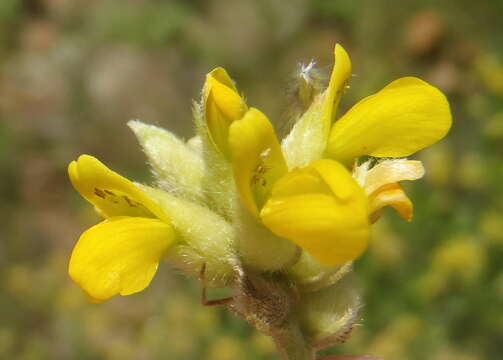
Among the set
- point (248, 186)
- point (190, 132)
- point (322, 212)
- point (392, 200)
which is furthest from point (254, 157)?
point (190, 132)

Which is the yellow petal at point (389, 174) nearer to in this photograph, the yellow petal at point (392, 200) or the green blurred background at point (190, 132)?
the yellow petal at point (392, 200)

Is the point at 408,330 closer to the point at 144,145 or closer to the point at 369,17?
the point at 144,145

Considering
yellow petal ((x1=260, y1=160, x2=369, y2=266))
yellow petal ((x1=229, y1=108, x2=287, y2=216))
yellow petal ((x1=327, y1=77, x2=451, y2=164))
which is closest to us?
yellow petal ((x1=260, y1=160, x2=369, y2=266))

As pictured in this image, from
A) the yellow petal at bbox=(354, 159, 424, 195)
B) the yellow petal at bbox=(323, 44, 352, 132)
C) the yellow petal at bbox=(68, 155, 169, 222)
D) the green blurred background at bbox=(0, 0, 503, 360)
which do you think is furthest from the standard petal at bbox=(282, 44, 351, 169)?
the green blurred background at bbox=(0, 0, 503, 360)

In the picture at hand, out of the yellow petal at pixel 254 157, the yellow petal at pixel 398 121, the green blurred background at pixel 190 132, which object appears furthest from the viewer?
the green blurred background at pixel 190 132

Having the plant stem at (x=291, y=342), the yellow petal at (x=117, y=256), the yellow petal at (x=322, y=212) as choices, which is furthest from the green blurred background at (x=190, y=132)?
the yellow petal at (x=322, y=212)

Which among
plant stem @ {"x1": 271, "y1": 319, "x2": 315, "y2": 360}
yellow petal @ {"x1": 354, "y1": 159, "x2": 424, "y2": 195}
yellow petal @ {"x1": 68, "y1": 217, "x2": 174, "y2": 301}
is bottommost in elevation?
plant stem @ {"x1": 271, "y1": 319, "x2": 315, "y2": 360}

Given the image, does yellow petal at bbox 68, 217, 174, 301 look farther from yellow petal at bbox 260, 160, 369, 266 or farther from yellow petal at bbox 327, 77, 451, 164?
yellow petal at bbox 327, 77, 451, 164
